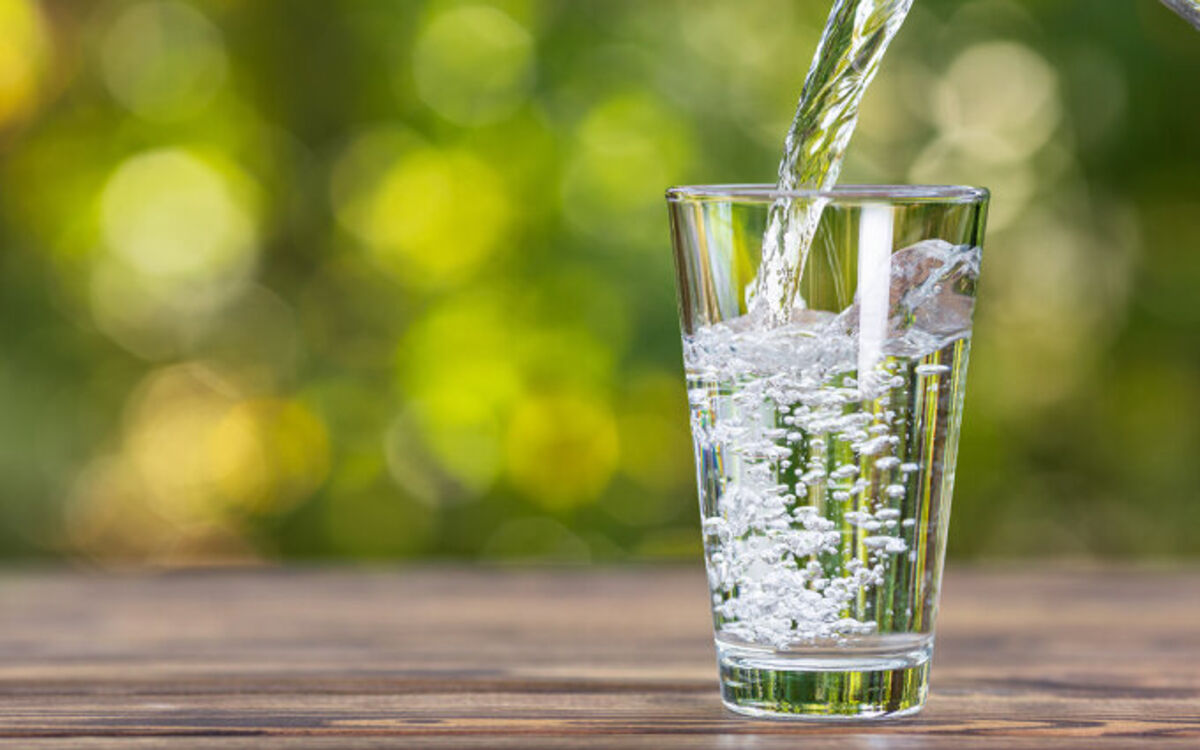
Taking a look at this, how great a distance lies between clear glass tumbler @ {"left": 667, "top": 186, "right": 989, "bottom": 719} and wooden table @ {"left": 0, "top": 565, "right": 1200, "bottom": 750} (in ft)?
0.13

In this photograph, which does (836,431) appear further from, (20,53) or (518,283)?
(20,53)

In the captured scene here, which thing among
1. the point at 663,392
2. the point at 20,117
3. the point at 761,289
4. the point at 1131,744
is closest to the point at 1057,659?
the point at 1131,744

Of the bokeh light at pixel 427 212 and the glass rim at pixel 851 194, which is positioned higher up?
the bokeh light at pixel 427 212

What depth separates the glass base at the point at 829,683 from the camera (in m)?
0.86

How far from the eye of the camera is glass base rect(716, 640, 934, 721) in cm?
86

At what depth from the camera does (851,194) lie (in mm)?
833

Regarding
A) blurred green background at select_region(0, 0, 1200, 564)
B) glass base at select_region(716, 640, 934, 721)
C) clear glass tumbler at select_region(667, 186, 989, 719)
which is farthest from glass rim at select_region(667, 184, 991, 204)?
blurred green background at select_region(0, 0, 1200, 564)

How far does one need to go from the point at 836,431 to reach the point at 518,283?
8.39ft

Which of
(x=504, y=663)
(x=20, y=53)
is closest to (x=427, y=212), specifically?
(x=20, y=53)

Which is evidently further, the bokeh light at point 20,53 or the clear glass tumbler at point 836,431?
the bokeh light at point 20,53

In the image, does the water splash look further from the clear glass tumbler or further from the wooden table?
the wooden table

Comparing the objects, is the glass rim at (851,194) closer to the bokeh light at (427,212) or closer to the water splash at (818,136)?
the water splash at (818,136)

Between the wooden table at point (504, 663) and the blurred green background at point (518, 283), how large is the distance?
5.82 ft

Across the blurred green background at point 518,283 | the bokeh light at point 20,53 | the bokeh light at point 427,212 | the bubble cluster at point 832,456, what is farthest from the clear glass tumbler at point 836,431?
the bokeh light at point 20,53
